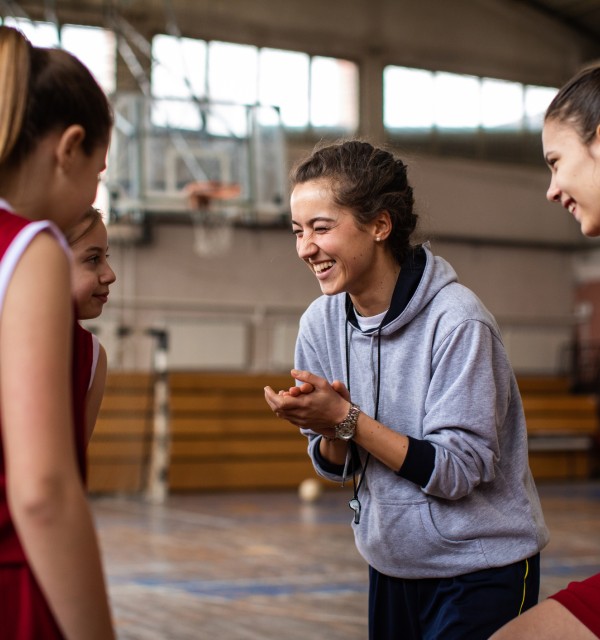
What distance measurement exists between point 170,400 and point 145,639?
754 centimetres

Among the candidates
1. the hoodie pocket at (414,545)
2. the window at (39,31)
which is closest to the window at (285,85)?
the window at (39,31)

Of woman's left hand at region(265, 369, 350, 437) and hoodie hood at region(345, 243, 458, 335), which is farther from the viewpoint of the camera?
hoodie hood at region(345, 243, 458, 335)

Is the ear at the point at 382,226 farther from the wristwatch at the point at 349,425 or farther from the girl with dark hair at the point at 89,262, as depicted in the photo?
the girl with dark hair at the point at 89,262

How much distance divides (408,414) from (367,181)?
19.8 inches

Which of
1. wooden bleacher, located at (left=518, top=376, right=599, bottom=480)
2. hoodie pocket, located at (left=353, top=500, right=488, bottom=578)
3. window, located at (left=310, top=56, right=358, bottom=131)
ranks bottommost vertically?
wooden bleacher, located at (left=518, top=376, right=599, bottom=480)

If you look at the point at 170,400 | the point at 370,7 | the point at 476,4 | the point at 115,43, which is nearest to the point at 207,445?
the point at 170,400

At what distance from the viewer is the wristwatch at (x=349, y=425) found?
197 cm

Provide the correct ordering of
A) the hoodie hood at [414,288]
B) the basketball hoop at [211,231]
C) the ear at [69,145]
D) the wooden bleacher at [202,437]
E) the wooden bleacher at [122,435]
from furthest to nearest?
the basketball hoop at [211,231]
the wooden bleacher at [202,437]
the wooden bleacher at [122,435]
the hoodie hood at [414,288]
the ear at [69,145]

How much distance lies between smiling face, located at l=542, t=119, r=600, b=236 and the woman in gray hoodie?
1.05 ft

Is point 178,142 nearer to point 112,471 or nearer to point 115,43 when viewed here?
point 115,43

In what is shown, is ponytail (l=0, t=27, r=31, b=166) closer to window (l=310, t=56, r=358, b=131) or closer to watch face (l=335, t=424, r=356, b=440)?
watch face (l=335, t=424, r=356, b=440)

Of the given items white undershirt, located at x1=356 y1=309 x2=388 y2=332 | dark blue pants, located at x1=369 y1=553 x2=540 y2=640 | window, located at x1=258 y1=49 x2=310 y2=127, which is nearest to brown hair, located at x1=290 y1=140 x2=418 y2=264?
white undershirt, located at x1=356 y1=309 x2=388 y2=332

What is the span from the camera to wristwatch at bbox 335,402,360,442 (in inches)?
77.7

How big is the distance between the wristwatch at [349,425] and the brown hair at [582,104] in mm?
673
